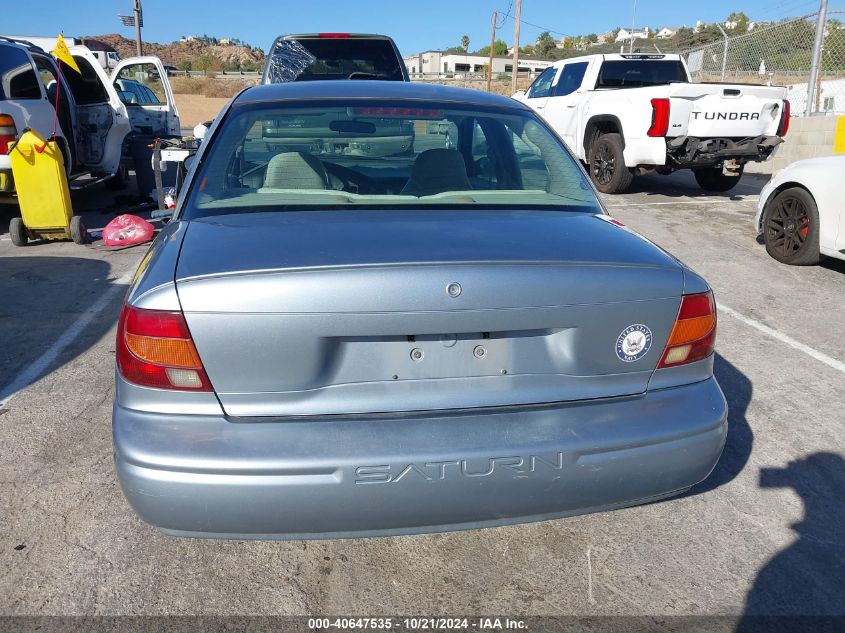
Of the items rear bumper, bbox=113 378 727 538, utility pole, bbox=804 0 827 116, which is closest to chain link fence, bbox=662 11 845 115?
utility pole, bbox=804 0 827 116

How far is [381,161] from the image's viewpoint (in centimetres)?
318

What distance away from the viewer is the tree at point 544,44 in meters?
93.4

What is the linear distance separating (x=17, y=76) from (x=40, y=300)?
11.1 ft

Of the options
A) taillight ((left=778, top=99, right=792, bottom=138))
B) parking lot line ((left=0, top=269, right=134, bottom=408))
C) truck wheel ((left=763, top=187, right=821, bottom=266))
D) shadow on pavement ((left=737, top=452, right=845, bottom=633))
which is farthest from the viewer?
taillight ((left=778, top=99, right=792, bottom=138))

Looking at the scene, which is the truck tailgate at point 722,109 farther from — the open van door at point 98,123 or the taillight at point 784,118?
the open van door at point 98,123

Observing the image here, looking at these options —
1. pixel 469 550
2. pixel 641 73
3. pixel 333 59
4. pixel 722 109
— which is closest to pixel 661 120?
pixel 722 109

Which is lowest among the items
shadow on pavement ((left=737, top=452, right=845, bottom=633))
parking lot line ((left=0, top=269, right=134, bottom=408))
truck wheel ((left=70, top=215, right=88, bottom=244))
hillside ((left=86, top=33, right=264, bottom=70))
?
shadow on pavement ((left=737, top=452, right=845, bottom=633))

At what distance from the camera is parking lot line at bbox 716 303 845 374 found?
428cm

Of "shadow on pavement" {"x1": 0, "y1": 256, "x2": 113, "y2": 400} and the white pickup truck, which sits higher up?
the white pickup truck

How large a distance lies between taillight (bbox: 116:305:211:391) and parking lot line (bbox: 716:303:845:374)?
12.8ft

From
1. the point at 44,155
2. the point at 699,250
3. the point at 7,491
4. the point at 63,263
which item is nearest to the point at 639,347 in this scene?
the point at 7,491

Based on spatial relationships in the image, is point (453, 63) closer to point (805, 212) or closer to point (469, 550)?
point (805, 212)

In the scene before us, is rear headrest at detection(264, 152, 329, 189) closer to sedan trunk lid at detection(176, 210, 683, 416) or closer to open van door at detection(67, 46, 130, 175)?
sedan trunk lid at detection(176, 210, 683, 416)

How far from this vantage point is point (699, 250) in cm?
714
